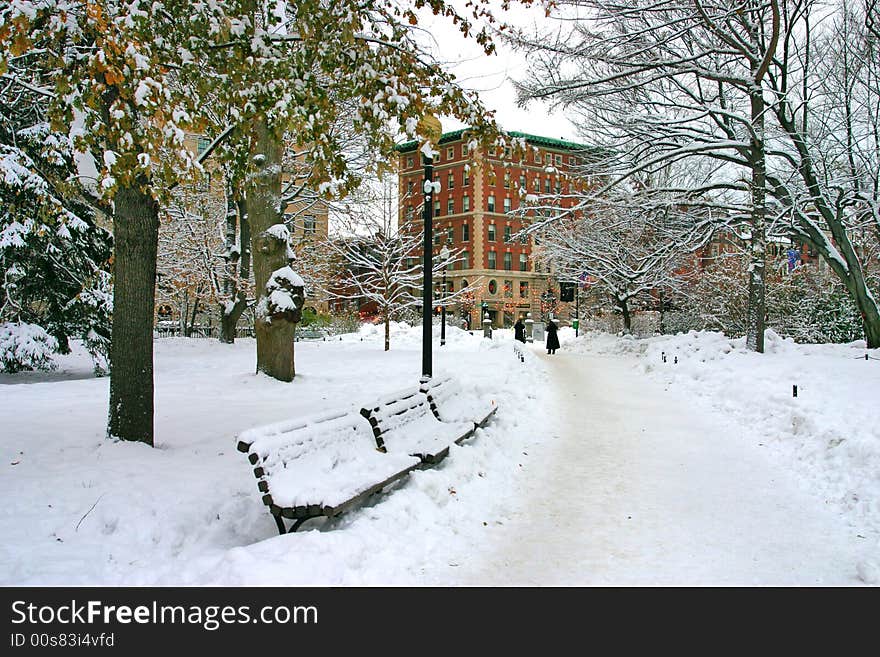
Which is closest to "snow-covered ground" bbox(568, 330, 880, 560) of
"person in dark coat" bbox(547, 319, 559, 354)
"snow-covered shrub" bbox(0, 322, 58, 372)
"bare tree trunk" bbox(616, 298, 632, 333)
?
"person in dark coat" bbox(547, 319, 559, 354)

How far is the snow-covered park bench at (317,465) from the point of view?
14.8ft

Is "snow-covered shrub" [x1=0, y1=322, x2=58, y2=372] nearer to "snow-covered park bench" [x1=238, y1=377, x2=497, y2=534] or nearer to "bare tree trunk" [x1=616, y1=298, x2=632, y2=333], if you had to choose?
"snow-covered park bench" [x1=238, y1=377, x2=497, y2=534]

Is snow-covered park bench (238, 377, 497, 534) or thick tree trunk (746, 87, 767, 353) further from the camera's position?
thick tree trunk (746, 87, 767, 353)

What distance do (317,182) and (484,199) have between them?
6409cm

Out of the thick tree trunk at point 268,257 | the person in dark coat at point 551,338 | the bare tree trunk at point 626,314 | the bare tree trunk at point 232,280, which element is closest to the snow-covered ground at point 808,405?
the thick tree trunk at point 268,257

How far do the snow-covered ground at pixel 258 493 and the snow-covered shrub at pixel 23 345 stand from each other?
2333 mm

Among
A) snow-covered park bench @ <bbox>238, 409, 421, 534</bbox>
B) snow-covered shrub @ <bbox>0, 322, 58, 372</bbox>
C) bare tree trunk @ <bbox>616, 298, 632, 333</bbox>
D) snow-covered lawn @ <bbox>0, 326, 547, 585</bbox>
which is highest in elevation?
bare tree trunk @ <bbox>616, 298, 632, 333</bbox>

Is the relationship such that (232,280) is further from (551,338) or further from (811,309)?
(811,309)

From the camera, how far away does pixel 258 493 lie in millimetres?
5668

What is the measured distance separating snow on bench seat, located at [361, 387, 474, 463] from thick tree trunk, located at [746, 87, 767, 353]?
1147 centimetres

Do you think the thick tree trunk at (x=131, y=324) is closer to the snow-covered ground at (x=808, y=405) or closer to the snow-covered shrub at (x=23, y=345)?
the snow-covered ground at (x=808, y=405)

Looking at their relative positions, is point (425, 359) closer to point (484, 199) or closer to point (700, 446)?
point (700, 446)

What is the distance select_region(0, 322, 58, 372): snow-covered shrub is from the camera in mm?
13844
